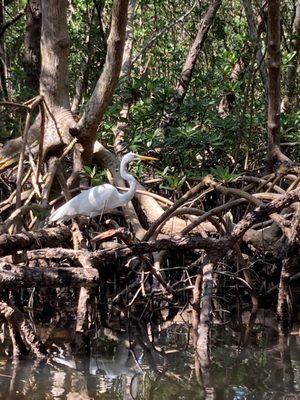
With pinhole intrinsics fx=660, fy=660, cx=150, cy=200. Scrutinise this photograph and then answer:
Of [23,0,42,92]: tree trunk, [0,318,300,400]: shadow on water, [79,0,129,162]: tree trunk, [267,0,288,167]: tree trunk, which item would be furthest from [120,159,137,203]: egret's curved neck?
[23,0,42,92]: tree trunk

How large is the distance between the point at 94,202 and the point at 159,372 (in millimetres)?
1588

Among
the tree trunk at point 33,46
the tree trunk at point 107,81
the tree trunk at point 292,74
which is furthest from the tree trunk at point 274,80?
the tree trunk at point 33,46

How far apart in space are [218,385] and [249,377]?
0.30 metres

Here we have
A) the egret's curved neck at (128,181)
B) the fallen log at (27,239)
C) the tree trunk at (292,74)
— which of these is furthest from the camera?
the tree trunk at (292,74)

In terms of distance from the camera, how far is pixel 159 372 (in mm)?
4473

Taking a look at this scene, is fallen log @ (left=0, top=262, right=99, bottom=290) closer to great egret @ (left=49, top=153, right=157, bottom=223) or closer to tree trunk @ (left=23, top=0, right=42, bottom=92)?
great egret @ (left=49, top=153, right=157, bottom=223)

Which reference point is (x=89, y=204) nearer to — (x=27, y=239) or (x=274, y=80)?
(x=27, y=239)

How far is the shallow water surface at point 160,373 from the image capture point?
13.0 ft

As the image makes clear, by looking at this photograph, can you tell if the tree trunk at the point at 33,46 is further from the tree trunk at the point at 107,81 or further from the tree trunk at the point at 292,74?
the tree trunk at the point at 292,74

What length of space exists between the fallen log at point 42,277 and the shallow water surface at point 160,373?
628mm

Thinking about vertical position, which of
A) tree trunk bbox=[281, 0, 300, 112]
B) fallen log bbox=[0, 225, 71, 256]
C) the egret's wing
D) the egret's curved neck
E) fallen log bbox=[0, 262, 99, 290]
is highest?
tree trunk bbox=[281, 0, 300, 112]

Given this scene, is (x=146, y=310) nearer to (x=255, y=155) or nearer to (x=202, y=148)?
(x=202, y=148)

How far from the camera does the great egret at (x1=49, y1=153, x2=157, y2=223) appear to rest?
5.33 m

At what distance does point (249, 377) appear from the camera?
432 centimetres
